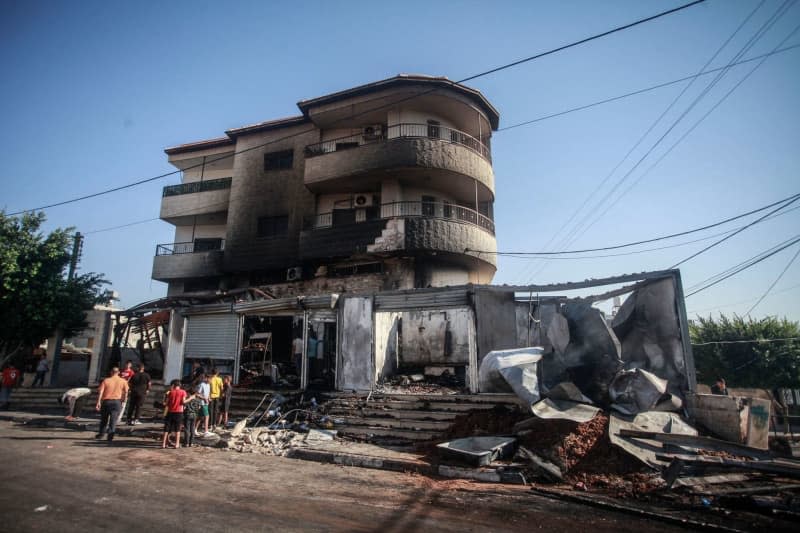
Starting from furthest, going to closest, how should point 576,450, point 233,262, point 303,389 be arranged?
point 233,262, point 303,389, point 576,450

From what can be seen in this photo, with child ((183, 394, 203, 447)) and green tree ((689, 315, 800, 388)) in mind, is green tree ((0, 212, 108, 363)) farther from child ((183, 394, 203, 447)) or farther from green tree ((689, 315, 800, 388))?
green tree ((689, 315, 800, 388))

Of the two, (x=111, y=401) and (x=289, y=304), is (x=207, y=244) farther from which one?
(x=111, y=401)

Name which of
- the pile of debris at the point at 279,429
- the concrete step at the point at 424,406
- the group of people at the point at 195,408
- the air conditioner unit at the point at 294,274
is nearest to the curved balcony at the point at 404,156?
the air conditioner unit at the point at 294,274

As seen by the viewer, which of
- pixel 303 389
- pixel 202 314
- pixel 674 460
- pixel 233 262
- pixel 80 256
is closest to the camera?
pixel 674 460

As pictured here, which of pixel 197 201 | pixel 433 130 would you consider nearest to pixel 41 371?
pixel 197 201

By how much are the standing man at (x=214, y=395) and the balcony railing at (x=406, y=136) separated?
44.9 ft

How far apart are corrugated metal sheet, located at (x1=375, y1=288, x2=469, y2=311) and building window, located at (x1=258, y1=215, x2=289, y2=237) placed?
1236 cm

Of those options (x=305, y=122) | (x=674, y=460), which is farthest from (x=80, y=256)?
(x=674, y=460)

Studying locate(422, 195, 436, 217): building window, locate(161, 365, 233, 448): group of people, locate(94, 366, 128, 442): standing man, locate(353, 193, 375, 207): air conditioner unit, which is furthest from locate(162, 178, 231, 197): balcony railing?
locate(94, 366, 128, 442): standing man

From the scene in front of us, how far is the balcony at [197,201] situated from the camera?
83.1ft

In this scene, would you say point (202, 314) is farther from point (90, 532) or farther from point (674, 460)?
point (674, 460)

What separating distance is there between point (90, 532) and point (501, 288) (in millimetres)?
10196

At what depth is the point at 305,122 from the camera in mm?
23547

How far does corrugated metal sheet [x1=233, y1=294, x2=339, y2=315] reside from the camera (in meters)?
13.6
